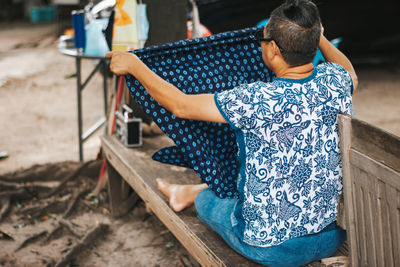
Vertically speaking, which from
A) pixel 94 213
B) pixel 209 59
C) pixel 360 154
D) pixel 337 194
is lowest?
pixel 94 213

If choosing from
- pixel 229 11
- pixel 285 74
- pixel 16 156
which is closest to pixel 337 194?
pixel 285 74

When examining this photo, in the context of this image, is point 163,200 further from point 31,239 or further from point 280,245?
point 31,239

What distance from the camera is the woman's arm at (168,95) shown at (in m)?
1.65

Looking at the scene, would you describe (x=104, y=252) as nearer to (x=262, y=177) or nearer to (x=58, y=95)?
(x=262, y=177)

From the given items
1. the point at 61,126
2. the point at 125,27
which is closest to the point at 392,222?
the point at 125,27

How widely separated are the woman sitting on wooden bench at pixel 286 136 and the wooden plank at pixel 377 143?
0.14 metres

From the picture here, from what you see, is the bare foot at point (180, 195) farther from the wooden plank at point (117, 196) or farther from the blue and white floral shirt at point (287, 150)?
the wooden plank at point (117, 196)

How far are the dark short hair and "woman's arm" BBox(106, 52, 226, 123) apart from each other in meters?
0.31

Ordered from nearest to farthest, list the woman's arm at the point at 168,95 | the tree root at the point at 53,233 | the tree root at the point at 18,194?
the woman's arm at the point at 168,95 < the tree root at the point at 53,233 < the tree root at the point at 18,194

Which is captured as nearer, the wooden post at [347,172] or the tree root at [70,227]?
the wooden post at [347,172]

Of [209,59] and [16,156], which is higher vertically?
[209,59]

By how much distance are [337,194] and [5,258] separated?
86.3 inches

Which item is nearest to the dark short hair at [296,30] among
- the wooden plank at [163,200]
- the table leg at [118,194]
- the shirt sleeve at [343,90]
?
the shirt sleeve at [343,90]

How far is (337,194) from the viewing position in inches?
69.9
